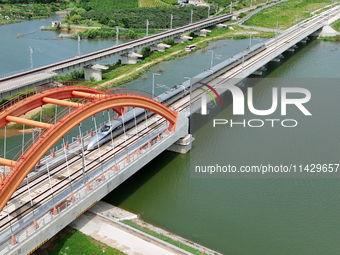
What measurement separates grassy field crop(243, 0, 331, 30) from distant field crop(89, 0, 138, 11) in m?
52.0

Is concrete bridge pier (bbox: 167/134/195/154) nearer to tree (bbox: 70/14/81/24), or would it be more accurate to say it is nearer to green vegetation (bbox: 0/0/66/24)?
tree (bbox: 70/14/81/24)

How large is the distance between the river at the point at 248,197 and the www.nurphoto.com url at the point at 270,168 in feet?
3.98

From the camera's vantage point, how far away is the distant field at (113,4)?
528 ft

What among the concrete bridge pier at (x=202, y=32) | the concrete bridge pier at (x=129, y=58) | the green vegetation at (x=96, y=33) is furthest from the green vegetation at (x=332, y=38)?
the green vegetation at (x=96, y=33)

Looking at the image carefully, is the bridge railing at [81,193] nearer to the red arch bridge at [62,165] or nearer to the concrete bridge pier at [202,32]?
the red arch bridge at [62,165]

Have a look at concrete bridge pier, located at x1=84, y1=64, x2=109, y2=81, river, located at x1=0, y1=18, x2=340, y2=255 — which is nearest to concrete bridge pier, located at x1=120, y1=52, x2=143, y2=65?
concrete bridge pier, located at x1=84, y1=64, x2=109, y2=81

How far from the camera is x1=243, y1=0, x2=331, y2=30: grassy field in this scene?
13675 centimetres

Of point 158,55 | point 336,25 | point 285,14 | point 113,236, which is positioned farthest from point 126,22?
point 113,236

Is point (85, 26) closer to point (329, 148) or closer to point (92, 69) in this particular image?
point (92, 69)

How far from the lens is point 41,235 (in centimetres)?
3123

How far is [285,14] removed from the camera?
147 metres

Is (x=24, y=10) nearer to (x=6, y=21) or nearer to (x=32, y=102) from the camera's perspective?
(x=6, y=21)

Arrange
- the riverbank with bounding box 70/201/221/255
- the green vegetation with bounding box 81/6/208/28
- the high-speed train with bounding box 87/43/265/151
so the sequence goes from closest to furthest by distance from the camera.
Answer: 1. the riverbank with bounding box 70/201/221/255
2. the high-speed train with bounding box 87/43/265/151
3. the green vegetation with bounding box 81/6/208/28

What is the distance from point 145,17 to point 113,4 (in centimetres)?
3261
